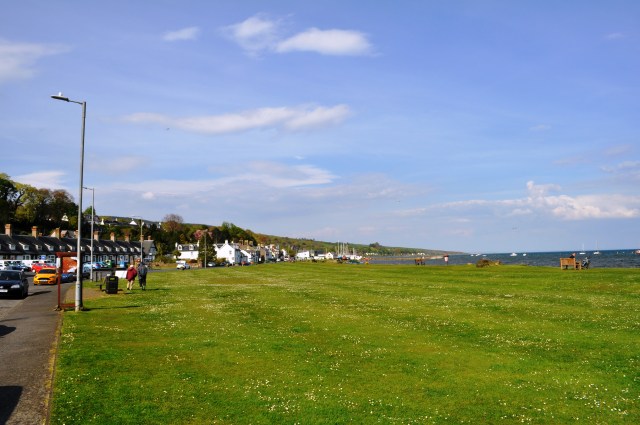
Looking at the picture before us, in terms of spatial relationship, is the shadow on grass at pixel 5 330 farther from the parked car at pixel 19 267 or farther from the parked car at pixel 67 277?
the parked car at pixel 19 267

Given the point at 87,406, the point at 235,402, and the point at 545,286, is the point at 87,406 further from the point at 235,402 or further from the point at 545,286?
the point at 545,286

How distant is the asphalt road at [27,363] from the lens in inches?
404

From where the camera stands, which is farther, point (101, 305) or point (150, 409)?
point (101, 305)

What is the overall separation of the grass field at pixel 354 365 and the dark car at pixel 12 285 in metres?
16.5

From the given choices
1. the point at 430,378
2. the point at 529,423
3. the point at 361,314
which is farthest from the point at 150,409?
the point at 361,314

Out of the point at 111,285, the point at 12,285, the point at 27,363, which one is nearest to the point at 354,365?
the point at 27,363

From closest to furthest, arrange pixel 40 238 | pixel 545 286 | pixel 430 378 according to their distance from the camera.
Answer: pixel 430 378
pixel 545 286
pixel 40 238

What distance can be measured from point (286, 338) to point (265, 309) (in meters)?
9.39

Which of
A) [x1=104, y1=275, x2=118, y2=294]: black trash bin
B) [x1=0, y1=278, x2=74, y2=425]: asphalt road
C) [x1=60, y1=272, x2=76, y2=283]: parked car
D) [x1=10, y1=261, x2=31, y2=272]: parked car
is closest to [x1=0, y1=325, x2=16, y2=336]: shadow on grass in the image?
[x1=0, y1=278, x2=74, y2=425]: asphalt road

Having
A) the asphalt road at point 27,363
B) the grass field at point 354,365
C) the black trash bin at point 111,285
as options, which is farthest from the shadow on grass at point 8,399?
the black trash bin at point 111,285

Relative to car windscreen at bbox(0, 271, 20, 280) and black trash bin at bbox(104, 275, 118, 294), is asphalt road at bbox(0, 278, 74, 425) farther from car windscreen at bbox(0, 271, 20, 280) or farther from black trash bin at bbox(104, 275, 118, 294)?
car windscreen at bbox(0, 271, 20, 280)

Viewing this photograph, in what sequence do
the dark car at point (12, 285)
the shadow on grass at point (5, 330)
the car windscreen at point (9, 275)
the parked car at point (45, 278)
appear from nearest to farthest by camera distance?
the shadow on grass at point (5, 330), the dark car at point (12, 285), the car windscreen at point (9, 275), the parked car at point (45, 278)

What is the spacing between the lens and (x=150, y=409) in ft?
33.7

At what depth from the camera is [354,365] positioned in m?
14.0
